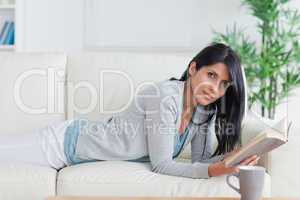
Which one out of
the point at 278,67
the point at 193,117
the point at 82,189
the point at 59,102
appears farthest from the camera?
the point at 278,67

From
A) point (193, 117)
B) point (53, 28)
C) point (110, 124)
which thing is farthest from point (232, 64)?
point (53, 28)

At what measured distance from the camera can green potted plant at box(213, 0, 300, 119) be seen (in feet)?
10.3

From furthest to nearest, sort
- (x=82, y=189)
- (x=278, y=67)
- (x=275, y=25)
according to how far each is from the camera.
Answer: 1. (x=275, y=25)
2. (x=278, y=67)
3. (x=82, y=189)

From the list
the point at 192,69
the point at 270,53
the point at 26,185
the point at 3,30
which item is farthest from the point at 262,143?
the point at 3,30

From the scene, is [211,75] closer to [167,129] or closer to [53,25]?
[167,129]

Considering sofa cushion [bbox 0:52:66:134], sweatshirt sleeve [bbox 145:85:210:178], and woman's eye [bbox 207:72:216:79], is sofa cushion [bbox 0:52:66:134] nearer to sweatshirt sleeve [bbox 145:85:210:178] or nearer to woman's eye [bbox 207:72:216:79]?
sweatshirt sleeve [bbox 145:85:210:178]

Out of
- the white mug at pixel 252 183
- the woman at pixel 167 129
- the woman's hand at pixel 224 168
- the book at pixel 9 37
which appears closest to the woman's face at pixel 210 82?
the woman at pixel 167 129

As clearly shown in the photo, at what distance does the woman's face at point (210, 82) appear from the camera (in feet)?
6.04

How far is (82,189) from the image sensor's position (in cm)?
175

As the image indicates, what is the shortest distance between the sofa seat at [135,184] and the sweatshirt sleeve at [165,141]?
3 cm

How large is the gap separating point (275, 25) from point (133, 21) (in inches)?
38.7

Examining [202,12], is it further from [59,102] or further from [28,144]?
[28,144]

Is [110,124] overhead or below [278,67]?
below

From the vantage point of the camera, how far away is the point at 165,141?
1.80 m
